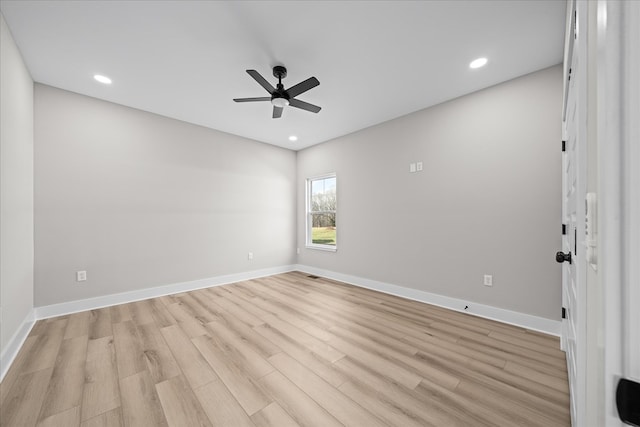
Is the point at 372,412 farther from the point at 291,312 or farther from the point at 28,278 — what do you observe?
the point at 28,278

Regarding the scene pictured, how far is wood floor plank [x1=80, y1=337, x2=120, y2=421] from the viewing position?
1508 millimetres

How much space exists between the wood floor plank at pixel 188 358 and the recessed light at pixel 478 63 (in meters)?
3.62

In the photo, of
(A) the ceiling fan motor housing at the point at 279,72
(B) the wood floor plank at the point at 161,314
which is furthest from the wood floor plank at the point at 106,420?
(A) the ceiling fan motor housing at the point at 279,72

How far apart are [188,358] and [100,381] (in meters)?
0.55

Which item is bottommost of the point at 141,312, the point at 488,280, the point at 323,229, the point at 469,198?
the point at 141,312

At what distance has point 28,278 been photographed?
102 inches

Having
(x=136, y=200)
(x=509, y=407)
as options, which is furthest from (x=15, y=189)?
(x=509, y=407)

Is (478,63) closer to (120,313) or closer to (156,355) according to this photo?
(156,355)

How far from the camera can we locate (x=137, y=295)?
340 centimetres

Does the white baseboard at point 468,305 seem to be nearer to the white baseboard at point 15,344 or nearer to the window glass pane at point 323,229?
the window glass pane at point 323,229

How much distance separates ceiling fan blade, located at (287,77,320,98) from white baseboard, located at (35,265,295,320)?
3.21m

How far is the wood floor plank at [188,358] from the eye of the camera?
5.75ft

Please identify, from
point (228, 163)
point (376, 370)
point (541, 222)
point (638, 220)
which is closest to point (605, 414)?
point (638, 220)

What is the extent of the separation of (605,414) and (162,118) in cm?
469
